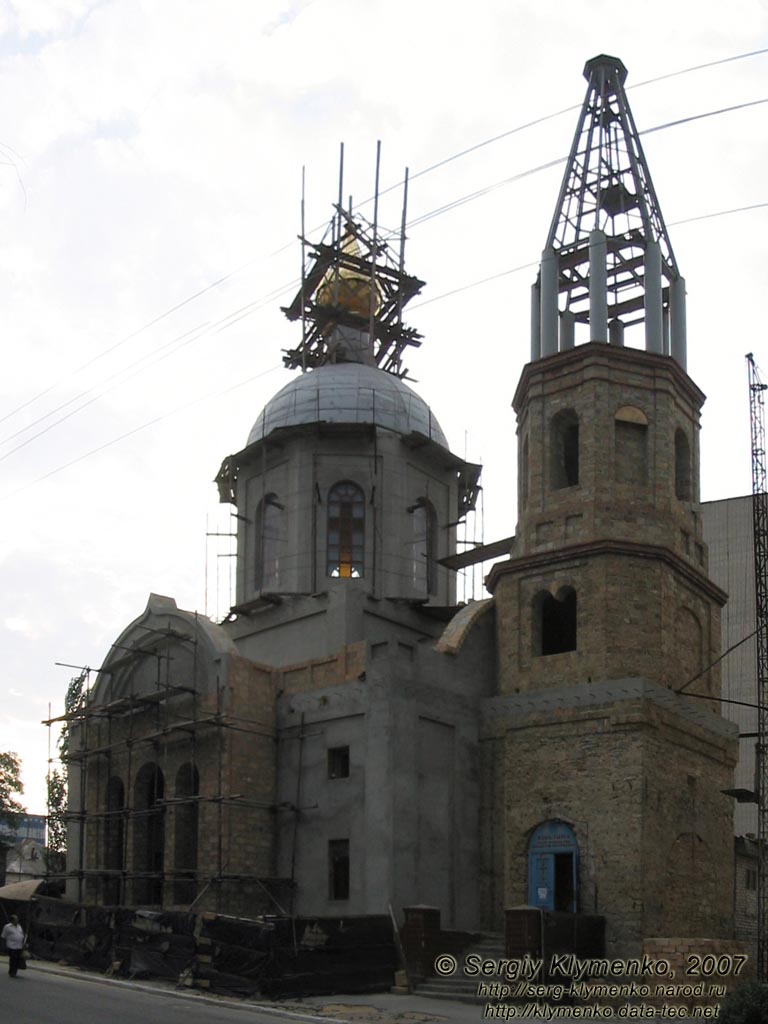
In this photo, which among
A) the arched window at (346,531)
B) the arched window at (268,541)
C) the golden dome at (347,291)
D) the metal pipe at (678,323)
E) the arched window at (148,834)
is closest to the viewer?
the metal pipe at (678,323)

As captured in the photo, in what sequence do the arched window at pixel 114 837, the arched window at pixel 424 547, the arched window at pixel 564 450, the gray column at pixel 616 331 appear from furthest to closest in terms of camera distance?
1. the arched window at pixel 424 547
2. the gray column at pixel 616 331
3. the arched window at pixel 114 837
4. the arched window at pixel 564 450

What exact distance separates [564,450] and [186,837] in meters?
13.2

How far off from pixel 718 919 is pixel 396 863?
7314mm

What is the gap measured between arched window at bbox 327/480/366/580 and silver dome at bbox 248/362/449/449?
2.16 metres

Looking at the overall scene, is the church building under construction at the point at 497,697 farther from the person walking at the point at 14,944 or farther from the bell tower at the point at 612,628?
the person walking at the point at 14,944

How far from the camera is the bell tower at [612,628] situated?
29.1 metres

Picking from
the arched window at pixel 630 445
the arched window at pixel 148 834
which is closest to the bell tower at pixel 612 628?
the arched window at pixel 630 445

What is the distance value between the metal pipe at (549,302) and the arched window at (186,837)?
1367cm

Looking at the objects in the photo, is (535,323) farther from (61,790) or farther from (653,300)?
(61,790)

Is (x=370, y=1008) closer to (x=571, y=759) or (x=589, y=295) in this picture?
(x=571, y=759)

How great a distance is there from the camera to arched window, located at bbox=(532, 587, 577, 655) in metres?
32.3

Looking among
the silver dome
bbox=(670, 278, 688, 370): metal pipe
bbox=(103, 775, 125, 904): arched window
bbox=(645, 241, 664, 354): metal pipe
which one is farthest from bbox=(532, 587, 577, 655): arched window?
bbox=(103, 775, 125, 904): arched window

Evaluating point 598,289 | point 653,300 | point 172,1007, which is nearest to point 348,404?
point 598,289

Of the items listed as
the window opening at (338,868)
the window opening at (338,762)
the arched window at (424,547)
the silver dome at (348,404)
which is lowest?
the window opening at (338,868)
